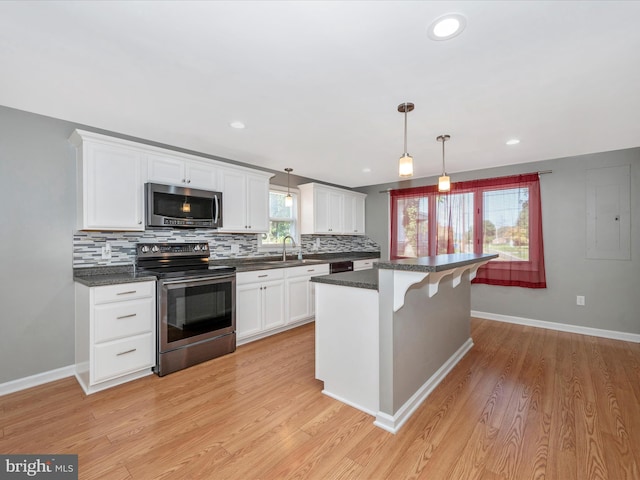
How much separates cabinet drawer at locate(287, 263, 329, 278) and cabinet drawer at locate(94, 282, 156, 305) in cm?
169

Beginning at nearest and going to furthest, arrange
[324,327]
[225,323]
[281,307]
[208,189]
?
1. [324,327]
2. [225,323]
3. [208,189]
4. [281,307]

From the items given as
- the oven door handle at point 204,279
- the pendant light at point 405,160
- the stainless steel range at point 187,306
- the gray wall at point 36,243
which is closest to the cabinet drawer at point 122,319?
the stainless steel range at point 187,306

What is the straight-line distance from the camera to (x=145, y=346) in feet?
8.52

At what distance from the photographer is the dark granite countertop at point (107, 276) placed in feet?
7.81

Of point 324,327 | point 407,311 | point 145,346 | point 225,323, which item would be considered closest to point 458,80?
point 407,311

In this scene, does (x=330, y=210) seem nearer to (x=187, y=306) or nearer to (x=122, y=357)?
(x=187, y=306)

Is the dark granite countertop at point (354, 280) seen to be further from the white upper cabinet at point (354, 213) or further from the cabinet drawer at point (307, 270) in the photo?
the white upper cabinet at point (354, 213)

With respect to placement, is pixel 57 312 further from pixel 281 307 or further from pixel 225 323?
pixel 281 307

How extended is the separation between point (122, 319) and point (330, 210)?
340cm

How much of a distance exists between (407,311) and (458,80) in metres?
1.61

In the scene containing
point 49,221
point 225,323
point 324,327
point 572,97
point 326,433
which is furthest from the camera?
point 225,323

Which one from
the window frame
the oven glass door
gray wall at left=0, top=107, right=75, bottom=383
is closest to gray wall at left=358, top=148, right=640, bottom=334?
the window frame

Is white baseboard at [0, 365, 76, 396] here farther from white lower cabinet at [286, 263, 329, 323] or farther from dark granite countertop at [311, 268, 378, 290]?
dark granite countertop at [311, 268, 378, 290]

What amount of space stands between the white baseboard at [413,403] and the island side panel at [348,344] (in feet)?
0.40
